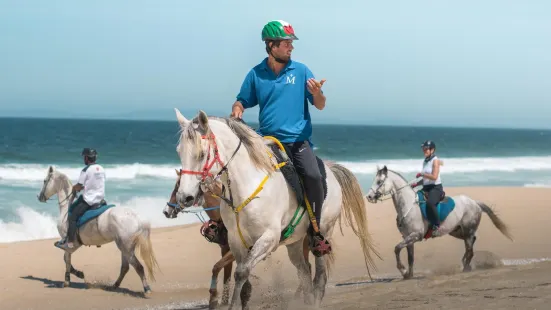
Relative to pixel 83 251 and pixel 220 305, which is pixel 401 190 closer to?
pixel 220 305

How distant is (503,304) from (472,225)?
6.99 metres

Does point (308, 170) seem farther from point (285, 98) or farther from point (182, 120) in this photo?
point (182, 120)

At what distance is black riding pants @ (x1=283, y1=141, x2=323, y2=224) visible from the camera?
6711 millimetres

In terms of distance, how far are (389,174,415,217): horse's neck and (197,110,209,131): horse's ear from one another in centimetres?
694

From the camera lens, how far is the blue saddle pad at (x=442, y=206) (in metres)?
12.4

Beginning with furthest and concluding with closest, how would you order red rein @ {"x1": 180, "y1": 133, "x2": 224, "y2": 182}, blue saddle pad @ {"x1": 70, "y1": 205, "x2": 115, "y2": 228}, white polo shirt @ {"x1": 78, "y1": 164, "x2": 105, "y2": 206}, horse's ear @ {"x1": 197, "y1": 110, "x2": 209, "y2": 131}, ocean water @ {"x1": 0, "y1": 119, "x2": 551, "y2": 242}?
ocean water @ {"x1": 0, "y1": 119, "x2": 551, "y2": 242}
blue saddle pad @ {"x1": 70, "y1": 205, "x2": 115, "y2": 228}
white polo shirt @ {"x1": 78, "y1": 164, "x2": 105, "y2": 206}
horse's ear @ {"x1": 197, "y1": 110, "x2": 209, "y2": 131}
red rein @ {"x1": 180, "y1": 133, "x2": 224, "y2": 182}

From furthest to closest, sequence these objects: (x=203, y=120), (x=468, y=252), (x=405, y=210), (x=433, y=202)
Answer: (x=468, y=252) < (x=433, y=202) < (x=405, y=210) < (x=203, y=120)

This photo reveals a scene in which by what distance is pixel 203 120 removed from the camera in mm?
5750

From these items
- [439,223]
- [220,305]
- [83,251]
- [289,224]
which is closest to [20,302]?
[220,305]

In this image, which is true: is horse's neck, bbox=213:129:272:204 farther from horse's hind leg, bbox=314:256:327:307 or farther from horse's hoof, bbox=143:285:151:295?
horse's hoof, bbox=143:285:151:295

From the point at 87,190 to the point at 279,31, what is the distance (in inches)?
226

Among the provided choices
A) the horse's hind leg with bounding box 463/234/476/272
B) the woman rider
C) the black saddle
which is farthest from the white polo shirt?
the horse's hind leg with bounding box 463/234/476/272

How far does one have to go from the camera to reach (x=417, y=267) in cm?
1331

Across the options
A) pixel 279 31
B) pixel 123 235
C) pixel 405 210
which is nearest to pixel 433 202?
pixel 405 210
